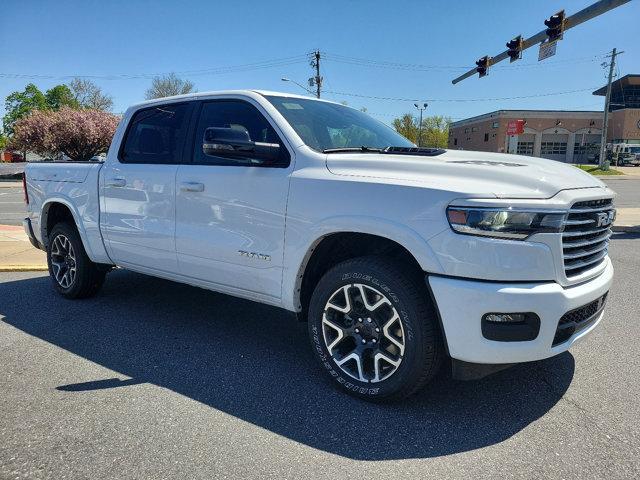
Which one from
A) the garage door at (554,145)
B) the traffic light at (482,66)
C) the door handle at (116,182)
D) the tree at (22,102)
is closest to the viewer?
the door handle at (116,182)

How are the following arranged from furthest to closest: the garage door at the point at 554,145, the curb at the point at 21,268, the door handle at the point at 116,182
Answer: the garage door at the point at 554,145, the curb at the point at 21,268, the door handle at the point at 116,182

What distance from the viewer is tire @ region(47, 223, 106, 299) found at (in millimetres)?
5195

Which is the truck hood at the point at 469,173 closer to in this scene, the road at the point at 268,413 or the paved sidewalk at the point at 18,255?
the road at the point at 268,413

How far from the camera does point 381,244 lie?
10.5ft

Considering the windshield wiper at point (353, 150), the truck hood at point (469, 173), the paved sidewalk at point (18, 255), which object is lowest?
the paved sidewalk at point (18, 255)

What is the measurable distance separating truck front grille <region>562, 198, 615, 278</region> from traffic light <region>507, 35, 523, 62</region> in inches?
593

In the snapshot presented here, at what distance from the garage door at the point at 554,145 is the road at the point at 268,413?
230 ft

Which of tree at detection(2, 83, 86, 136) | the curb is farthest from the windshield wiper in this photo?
tree at detection(2, 83, 86, 136)

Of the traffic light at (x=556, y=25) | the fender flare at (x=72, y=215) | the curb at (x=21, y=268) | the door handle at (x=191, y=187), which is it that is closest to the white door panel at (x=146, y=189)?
the door handle at (x=191, y=187)

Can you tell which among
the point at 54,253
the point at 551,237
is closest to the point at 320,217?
the point at 551,237

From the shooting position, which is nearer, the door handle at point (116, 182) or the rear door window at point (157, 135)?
the rear door window at point (157, 135)

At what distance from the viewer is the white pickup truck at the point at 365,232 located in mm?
2629

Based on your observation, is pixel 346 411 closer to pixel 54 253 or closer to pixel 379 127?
pixel 379 127

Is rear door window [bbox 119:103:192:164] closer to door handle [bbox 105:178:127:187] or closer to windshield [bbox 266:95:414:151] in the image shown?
door handle [bbox 105:178:127:187]
